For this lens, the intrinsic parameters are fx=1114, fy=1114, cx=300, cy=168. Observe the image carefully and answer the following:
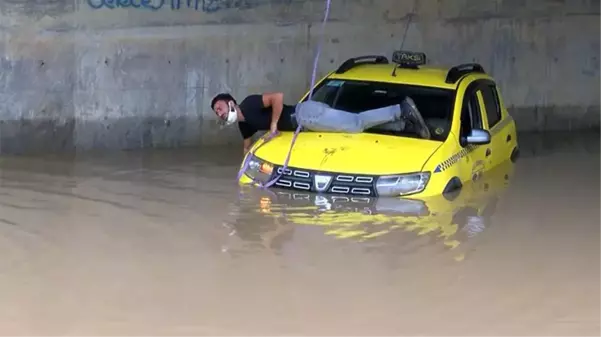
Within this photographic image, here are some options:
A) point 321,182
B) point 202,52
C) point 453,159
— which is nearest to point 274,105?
point 321,182

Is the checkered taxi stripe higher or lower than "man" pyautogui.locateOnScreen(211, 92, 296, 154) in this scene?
lower

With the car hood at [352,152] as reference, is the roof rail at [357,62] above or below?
above

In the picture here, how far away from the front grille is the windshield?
95 centimetres

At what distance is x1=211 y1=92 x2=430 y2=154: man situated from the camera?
436 inches

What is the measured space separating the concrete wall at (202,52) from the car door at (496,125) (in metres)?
3.53

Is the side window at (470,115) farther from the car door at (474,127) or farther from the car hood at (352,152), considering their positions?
the car hood at (352,152)

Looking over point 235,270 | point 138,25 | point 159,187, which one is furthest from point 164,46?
point 235,270

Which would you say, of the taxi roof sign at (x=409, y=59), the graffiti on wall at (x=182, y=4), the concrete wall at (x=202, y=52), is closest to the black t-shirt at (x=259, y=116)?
the taxi roof sign at (x=409, y=59)

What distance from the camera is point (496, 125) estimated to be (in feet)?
40.8

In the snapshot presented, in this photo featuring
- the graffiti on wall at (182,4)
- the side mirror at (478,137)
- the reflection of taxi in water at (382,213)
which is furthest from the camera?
the graffiti on wall at (182,4)

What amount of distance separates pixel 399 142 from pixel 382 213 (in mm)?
961

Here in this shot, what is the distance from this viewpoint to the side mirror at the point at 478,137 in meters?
11.0

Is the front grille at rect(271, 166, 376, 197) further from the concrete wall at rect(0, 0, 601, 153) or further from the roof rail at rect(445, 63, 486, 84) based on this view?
the concrete wall at rect(0, 0, 601, 153)

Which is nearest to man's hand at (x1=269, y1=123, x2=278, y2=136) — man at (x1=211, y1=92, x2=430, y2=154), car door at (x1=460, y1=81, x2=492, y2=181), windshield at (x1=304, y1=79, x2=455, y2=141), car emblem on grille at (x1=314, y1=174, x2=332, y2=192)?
man at (x1=211, y1=92, x2=430, y2=154)
